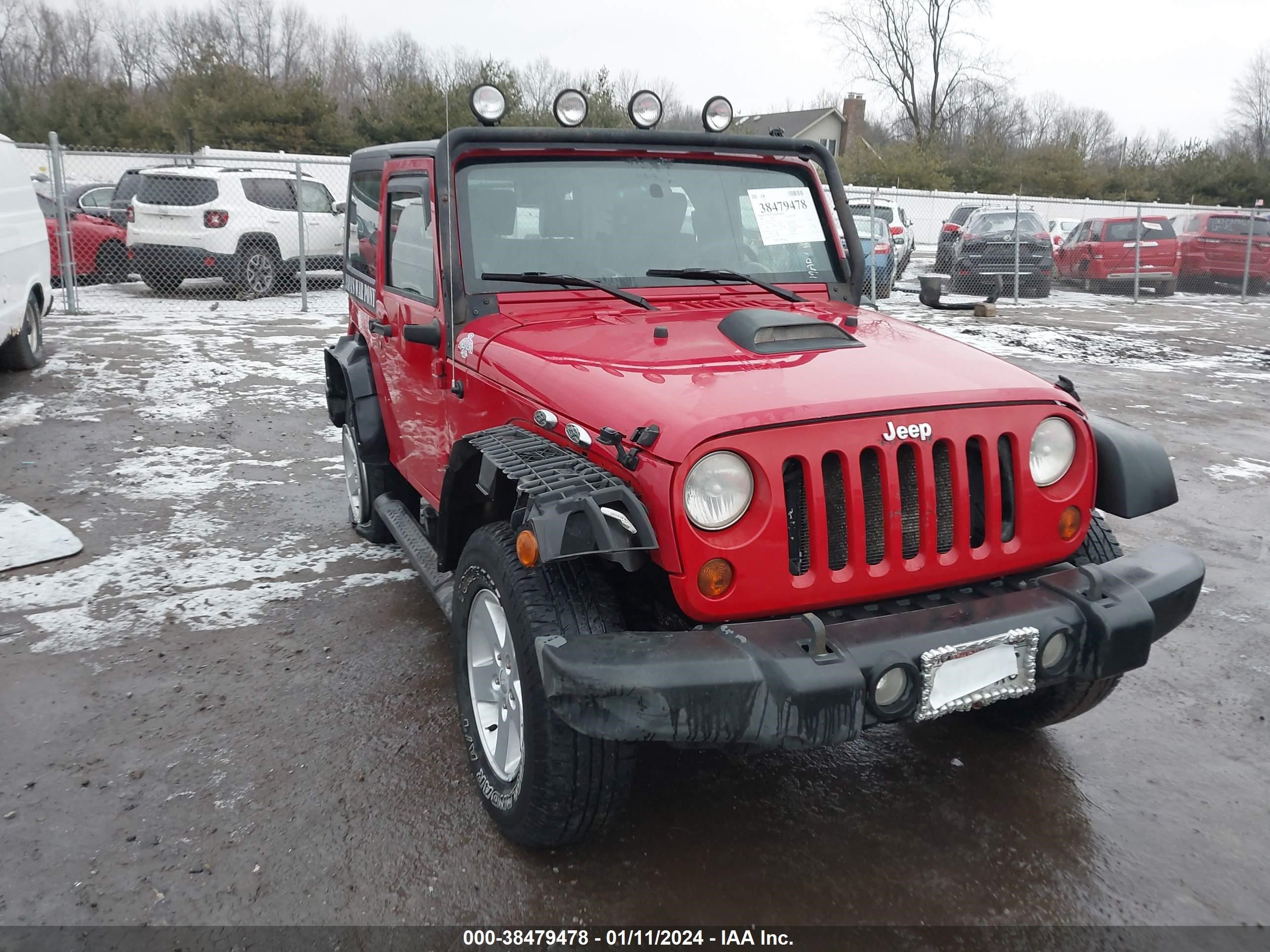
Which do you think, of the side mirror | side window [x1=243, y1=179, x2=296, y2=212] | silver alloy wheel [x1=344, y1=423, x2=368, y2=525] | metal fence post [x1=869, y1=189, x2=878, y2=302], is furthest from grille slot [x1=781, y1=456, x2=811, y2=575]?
side window [x1=243, y1=179, x2=296, y2=212]

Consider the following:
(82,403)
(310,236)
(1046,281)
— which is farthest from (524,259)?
(1046,281)

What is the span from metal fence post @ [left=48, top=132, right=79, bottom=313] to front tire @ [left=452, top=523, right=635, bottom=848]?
37.7ft

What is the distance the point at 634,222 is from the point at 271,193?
40.1ft

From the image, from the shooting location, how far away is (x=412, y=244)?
398 centimetres

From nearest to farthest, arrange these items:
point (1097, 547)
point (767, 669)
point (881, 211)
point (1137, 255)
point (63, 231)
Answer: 1. point (767, 669)
2. point (1097, 547)
3. point (63, 231)
4. point (1137, 255)
5. point (881, 211)

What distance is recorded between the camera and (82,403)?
26.9 feet

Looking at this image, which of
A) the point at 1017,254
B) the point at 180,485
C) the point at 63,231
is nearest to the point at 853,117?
the point at 1017,254

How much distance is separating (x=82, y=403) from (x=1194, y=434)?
30.7 feet

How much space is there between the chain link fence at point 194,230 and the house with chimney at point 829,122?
141 feet

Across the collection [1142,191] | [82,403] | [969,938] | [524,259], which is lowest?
[969,938]

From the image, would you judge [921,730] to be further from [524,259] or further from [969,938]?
[524,259]

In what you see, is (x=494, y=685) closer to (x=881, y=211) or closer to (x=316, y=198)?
(x=316, y=198)

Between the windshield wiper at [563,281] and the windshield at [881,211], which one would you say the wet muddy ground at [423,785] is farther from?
the windshield at [881,211]

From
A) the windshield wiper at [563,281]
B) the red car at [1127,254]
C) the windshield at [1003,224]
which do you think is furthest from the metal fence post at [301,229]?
the red car at [1127,254]
